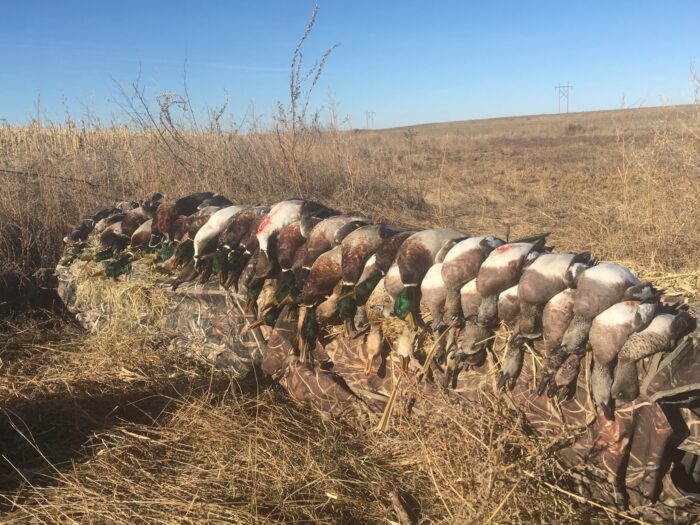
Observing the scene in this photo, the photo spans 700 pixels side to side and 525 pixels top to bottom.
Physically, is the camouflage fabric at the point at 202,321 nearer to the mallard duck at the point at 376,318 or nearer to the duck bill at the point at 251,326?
the duck bill at the point at 251,326

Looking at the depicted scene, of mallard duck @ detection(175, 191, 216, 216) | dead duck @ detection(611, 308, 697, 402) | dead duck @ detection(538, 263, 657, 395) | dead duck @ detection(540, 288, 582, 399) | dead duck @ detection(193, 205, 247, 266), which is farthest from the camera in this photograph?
mallard duck @ detection(175, 191, 216, 216)

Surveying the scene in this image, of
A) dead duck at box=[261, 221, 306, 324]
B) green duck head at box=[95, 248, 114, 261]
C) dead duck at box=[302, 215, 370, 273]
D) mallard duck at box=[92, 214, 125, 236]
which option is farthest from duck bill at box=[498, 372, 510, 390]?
mallard duck at box=[92, 214, 125, 236]

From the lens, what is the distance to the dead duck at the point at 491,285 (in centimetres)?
241

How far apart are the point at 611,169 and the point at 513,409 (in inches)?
479

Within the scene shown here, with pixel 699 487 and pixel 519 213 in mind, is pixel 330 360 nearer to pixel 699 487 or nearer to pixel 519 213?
pixel 699 487

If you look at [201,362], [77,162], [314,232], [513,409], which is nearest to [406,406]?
[513,409]

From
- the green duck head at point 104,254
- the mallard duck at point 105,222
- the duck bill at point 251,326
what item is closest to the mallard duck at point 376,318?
the duck bill at point 251,326

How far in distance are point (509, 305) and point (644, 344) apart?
535 millimetres

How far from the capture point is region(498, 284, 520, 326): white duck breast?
2.40 m

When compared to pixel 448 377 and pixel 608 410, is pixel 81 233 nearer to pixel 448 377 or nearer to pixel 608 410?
pixel 448 377

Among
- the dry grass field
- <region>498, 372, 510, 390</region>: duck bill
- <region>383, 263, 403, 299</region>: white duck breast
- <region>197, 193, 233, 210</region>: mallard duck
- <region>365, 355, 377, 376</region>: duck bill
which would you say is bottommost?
the dry grass field

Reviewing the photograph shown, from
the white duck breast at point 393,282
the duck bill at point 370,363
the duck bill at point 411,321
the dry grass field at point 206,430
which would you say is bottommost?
the dry grass field at point 206,430

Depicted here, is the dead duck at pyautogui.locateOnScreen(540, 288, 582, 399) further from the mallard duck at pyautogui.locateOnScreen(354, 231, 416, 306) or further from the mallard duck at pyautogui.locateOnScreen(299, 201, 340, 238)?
the mallard duck at pyautogui.locateOnScreen(299, 201, 340, 238)

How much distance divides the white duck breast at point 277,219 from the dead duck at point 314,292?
47cm
